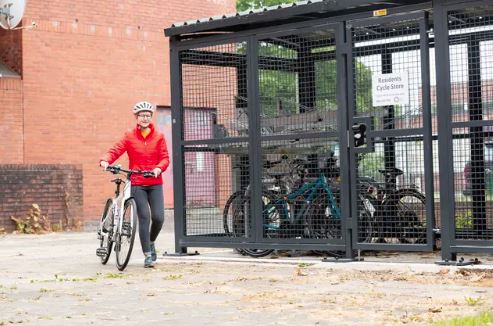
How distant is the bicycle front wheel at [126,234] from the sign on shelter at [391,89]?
303 cm

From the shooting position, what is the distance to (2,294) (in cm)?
924

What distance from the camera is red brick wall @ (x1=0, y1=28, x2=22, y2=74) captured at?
868 inches

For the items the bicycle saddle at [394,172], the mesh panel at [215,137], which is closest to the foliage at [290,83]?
the mesh panel at [215,137]

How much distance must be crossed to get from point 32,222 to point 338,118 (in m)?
9.47

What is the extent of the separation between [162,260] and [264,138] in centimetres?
207

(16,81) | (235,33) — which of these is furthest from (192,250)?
(16,81)

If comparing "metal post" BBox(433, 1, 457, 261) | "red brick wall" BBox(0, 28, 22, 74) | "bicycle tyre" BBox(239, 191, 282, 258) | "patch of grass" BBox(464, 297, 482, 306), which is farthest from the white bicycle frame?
"red brick wall" BBox(0, 28, 22, 74)

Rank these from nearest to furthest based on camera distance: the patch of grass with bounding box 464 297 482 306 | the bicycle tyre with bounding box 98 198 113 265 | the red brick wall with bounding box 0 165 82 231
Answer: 1. the patch of grass with bounding box 464 297 482 306
2. the bicycle tyre with bounding box 98 198 113 265
3. the red brick wall with bounding box 0 165 82 231

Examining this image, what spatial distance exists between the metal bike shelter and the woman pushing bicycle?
0.82 meters

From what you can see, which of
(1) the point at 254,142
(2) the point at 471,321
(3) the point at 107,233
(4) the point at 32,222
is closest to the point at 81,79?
(4) the point at 32,222

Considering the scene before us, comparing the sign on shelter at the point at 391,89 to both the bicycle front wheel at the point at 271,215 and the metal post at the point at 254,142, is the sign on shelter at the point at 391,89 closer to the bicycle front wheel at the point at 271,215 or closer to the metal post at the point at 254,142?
the metal post at the point at 254,142

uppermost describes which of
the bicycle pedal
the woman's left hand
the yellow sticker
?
the yellow sticker

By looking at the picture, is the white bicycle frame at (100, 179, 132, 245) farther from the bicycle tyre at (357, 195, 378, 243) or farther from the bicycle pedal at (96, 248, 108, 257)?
the bicycle tyre at (357, 195, 378, 243)

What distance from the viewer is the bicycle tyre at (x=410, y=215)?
35.8 feet
